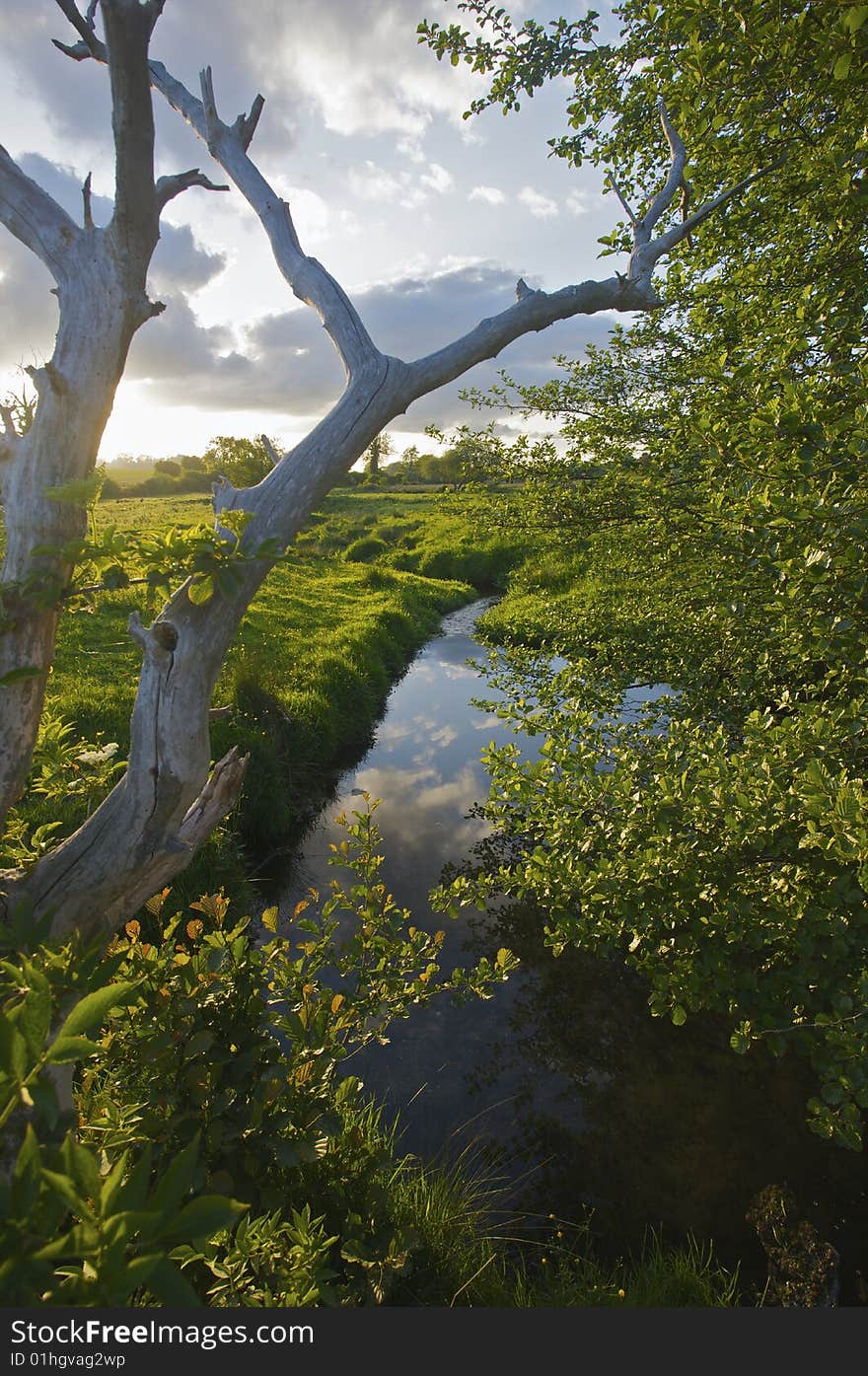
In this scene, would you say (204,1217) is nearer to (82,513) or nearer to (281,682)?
(82,513)

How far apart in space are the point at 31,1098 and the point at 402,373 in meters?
2.88

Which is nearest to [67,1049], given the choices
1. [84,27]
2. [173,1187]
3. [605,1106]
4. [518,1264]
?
[173,1187]

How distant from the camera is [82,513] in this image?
2.36 m

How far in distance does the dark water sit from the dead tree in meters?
4.41

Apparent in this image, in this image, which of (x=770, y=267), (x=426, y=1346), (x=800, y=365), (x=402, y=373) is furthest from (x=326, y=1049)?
(x=770, y=267)

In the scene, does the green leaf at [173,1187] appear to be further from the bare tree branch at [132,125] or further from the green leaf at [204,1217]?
the bare tree branch at [132,125]

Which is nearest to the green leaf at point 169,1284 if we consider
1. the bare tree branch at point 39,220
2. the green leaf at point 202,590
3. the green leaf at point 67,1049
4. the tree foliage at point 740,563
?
the green leaf at point 67,1049

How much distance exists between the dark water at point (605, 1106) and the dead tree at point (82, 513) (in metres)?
4.41

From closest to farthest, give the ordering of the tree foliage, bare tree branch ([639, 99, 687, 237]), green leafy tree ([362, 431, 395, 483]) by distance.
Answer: the tree foliage < bare tree branch ([639, 99, 687, 237]) < green leafy tree ([362, 431, 395, 483])

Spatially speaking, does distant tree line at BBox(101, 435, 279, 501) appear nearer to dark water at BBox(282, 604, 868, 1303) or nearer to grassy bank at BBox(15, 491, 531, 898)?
grassy bank at BBox(15, 491, 531, 898)

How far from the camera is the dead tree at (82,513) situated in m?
2.20

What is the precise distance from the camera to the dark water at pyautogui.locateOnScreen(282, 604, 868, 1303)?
15.3ft

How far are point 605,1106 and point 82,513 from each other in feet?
20.5

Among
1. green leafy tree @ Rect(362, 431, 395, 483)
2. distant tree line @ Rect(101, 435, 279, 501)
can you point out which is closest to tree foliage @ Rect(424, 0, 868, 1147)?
distant tree line @ Rect(101, 435, 279, 501)
